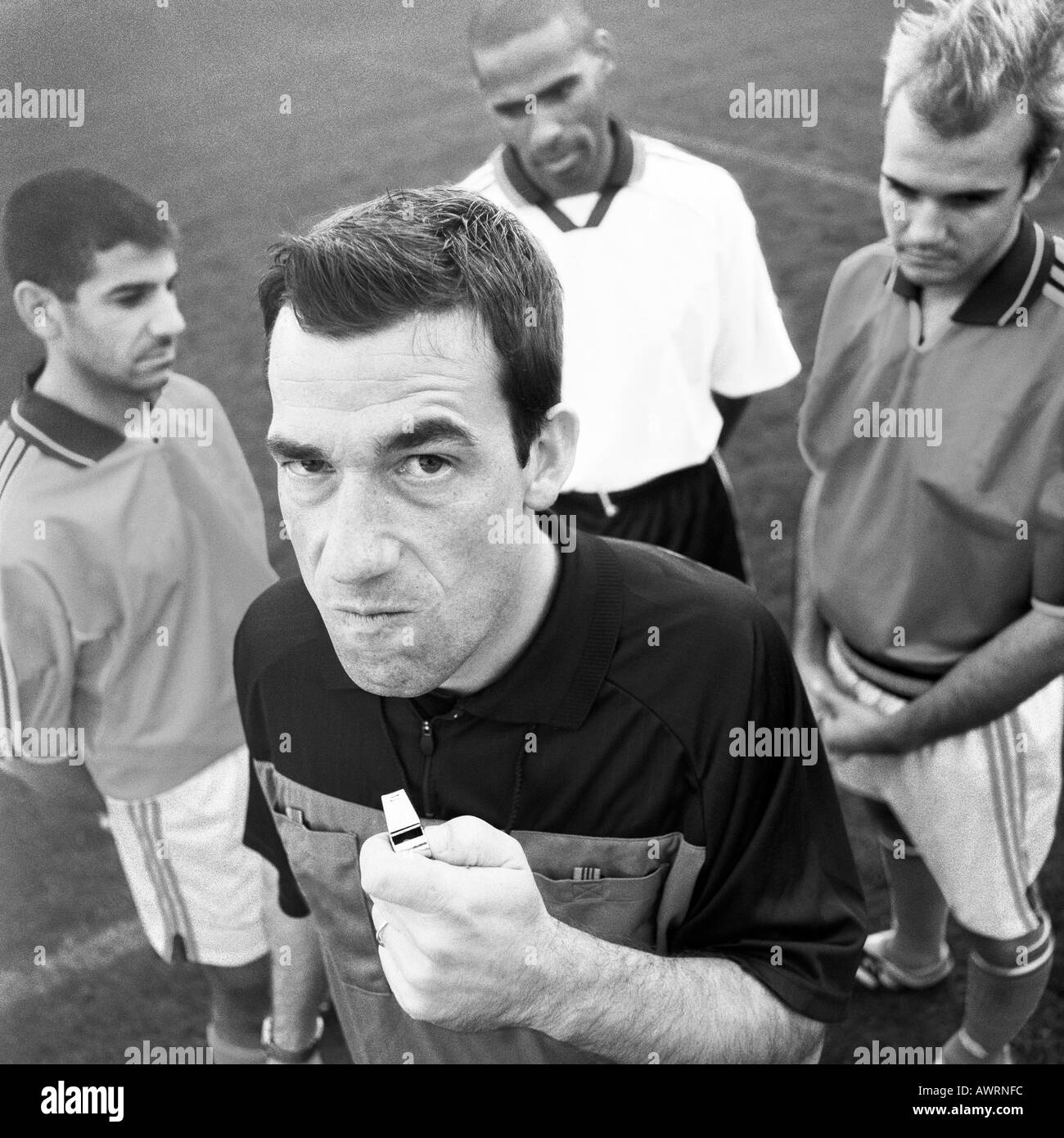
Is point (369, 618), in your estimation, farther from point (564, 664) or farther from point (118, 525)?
point (118, 525)

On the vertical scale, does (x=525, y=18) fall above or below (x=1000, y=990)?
above

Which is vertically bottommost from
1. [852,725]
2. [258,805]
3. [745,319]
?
[258,805]

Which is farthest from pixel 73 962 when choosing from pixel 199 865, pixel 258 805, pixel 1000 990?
pixel 1000 990

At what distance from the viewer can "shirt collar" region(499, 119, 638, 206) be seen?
1733 mm

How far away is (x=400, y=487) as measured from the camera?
132 cm

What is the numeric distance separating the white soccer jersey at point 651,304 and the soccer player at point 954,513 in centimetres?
12

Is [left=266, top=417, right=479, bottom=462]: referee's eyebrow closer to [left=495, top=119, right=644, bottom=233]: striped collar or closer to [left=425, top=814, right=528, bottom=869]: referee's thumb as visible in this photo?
[left=425, top=814, right=528, bottom=869]: referee's thumb

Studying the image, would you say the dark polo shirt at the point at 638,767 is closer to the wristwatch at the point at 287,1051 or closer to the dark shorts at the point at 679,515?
the dark shorts at the point at 679,515

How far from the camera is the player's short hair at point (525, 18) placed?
1674 mm

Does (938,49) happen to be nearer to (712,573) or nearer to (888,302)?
(888,302)

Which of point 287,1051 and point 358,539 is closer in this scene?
point 358,539

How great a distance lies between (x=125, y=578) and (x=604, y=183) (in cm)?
84

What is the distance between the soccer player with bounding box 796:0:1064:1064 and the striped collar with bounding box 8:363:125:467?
0.96 metres

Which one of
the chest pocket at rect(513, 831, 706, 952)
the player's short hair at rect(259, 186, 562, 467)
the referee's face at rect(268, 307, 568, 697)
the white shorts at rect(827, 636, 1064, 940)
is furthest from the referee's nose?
the white shorts at rect(827, 636, 1064, 940)
